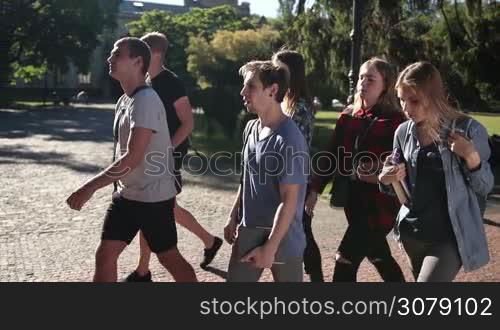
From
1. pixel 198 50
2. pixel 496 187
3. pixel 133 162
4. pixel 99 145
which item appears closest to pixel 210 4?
pixel 198 50

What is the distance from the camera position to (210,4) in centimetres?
11750

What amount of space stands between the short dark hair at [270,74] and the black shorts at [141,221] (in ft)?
3.61

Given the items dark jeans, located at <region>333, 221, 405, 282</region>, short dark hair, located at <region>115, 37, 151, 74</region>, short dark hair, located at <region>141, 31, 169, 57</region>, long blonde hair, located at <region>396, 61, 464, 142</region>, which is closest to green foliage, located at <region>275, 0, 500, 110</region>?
short dark hair, located at <region>141, 31, 169, 57</region>

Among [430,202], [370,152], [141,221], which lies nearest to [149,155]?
[141,221]

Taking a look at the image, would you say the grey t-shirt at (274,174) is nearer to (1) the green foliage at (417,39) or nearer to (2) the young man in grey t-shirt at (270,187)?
(2) the young man in grey t-shirt at (270,187)

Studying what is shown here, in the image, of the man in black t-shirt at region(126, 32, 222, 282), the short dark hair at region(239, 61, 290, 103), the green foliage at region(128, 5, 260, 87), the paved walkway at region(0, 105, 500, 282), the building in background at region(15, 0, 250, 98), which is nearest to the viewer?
the short dark hair at region(239, 61, 290, 103)

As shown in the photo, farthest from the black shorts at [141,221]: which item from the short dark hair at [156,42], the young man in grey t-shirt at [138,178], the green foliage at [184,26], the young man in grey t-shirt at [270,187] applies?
the green foliage at [184,26]

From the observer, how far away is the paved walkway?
5602 millimetres

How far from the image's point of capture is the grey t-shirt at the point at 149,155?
3.71 meters

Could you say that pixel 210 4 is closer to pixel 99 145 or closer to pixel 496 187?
pixel 99 145

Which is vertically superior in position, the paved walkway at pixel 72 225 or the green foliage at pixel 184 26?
the green foliage at pixel 184 26

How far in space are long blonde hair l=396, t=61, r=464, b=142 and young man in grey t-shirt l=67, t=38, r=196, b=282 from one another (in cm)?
142

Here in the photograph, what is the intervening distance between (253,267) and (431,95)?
122cm

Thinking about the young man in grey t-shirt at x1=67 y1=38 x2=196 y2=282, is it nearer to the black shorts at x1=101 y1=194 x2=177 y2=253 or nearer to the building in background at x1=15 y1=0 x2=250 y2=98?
the black shorts at x1=101 y1=194 x2=177 y2=253
